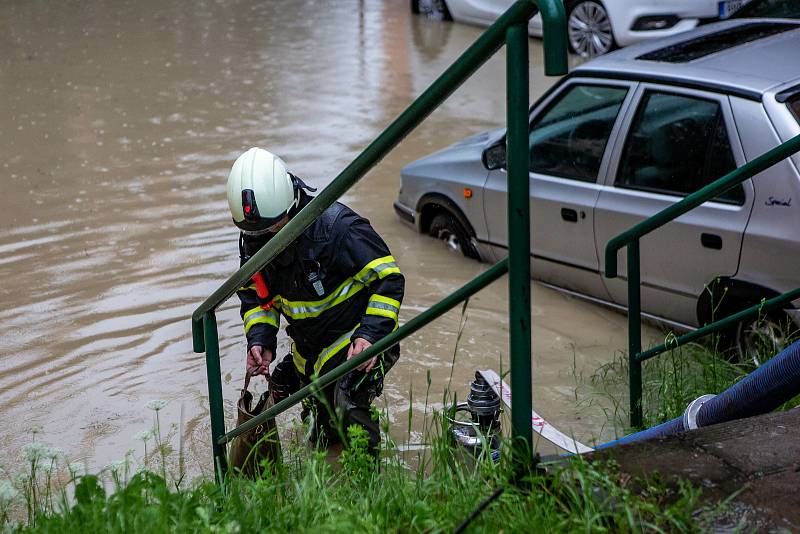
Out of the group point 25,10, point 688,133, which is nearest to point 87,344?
point 688,133

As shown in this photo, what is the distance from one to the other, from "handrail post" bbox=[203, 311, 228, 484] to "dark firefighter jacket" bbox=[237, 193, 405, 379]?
0.64 meters

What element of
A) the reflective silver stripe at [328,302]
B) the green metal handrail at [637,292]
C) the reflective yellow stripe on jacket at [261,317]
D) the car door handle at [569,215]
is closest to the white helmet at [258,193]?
the reflective silver stripe at [328,302]

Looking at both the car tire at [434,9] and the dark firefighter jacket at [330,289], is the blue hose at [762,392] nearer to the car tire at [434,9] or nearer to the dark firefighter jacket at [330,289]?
the dark firefighter jacket at [330,289]

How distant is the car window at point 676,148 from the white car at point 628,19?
6.48 m

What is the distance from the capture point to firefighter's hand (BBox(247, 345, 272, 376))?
5031mm

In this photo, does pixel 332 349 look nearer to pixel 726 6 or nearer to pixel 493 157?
pixel 493 157

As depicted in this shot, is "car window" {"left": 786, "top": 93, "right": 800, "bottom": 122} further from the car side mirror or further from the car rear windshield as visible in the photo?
the car side mirror

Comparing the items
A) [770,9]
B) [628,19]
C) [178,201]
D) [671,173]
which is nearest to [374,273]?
[671,173]

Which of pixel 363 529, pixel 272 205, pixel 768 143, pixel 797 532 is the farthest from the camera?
pixel 768 143

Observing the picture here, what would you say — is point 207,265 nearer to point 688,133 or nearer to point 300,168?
point 300,168

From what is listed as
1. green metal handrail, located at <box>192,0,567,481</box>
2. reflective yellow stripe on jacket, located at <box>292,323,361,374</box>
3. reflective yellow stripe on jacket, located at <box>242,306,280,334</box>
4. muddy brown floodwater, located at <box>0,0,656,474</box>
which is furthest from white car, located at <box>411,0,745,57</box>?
green metal handrail, located at <box>192,0,567,481</box>

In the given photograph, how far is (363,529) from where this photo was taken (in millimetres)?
2707

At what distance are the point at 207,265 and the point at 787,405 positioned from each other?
511cm

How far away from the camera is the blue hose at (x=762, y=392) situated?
11.5 ft
